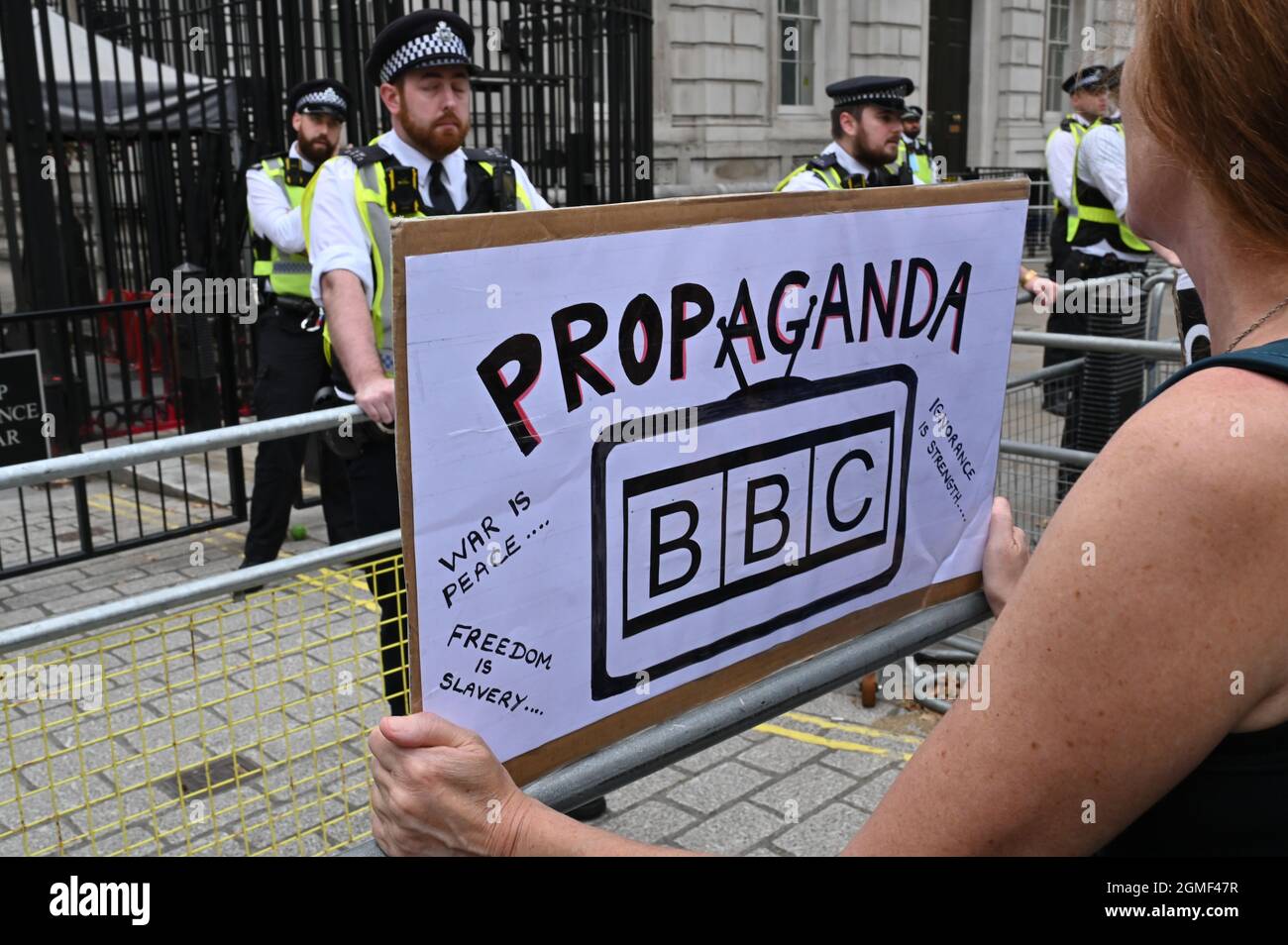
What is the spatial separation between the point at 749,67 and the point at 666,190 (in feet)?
9.72

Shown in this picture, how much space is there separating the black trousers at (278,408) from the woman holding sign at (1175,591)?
17.1ft

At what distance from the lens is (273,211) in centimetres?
655

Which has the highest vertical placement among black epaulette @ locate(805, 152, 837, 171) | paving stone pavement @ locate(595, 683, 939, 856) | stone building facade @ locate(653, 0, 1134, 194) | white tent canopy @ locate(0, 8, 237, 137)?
stone building facade @ locate(653, 0, 1134, 194)

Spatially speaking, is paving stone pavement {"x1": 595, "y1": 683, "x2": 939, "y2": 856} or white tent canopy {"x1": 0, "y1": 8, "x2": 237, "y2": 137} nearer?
paving stone pavement {"x1": 595, "y1": 683, "x2": 939, "y2": 856}

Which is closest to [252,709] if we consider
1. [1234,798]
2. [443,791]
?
[443,791]

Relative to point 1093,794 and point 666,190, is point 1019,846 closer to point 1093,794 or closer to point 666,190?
point 1093,794

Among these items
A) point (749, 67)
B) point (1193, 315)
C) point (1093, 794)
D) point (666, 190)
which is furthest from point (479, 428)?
point (749, 67)

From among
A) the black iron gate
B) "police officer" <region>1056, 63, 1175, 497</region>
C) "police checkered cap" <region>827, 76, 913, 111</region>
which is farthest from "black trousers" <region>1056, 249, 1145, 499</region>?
the black iron gate

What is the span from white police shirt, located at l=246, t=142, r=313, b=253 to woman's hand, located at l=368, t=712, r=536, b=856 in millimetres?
5325

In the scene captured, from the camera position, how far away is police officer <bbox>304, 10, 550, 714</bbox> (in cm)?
367

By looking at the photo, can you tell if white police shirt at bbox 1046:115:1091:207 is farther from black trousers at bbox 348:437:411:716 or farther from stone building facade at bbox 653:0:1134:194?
stone building facade at bbox 653:0:1134:194

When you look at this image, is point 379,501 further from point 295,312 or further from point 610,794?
point 295,312

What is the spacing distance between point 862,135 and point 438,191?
10.4ft

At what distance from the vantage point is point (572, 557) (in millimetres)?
1566
